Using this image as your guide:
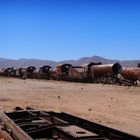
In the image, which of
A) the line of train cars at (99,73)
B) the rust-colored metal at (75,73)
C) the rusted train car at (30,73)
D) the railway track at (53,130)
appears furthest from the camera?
the rusted train car at (30,73)

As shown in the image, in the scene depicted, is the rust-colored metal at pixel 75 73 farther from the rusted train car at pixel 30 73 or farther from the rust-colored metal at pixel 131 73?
the rusted train car at pixel 30 73

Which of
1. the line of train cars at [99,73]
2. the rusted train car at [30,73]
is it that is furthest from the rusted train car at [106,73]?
the rusted train car at [30,73]

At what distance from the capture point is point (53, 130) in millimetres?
10148

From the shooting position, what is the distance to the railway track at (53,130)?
8.71m

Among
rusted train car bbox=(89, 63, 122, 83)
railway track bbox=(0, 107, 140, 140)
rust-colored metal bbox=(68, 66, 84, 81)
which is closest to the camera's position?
railway track bbox=(0, 107, 140, 140)

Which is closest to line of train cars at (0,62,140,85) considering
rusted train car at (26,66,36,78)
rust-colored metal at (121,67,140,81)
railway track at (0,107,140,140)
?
rust-colored metal at (121,67,140,81)

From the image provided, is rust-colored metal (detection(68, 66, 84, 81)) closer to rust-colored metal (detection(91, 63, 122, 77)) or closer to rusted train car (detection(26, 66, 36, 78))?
rust-colored metal (detection(91, 63, 122, 77))

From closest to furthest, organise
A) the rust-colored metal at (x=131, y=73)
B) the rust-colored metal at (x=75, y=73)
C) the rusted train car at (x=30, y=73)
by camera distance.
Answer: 1. the rust-colored metal at (x=131, y=73)
2. the rust-colored metal at (x=75, y=73)
3. the rusted train car at (x=30, y=73)

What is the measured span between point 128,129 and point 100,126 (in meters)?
3.63

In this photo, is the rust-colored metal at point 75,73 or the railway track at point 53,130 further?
the rust-colored metal at point 75,73

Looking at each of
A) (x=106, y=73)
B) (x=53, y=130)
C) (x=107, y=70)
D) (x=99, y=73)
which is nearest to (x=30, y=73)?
(x=99, y=73)

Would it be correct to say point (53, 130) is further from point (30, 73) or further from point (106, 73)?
point (30, 73)

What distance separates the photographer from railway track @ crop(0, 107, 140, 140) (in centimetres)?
871

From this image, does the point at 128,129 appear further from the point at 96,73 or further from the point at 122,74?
the point at 96,73
